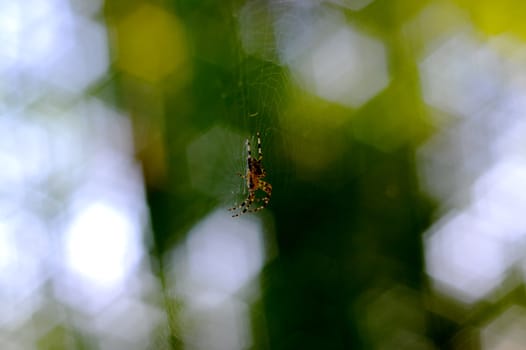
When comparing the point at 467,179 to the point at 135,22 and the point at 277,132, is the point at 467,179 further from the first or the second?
the point at 135,22

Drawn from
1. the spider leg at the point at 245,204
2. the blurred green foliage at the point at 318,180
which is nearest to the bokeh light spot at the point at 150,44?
the blurred green foliage at the point at 318,180

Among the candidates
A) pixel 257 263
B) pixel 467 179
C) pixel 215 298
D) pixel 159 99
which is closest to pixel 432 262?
pixel 467 179

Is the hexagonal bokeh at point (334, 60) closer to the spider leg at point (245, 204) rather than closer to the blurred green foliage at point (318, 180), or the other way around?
the blurred green foliage at point (318, 180)

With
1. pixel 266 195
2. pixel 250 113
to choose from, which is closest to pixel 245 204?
pixel 266 195

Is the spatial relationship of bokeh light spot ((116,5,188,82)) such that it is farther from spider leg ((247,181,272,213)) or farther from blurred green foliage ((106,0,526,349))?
spider leg ((247,181,272,213))

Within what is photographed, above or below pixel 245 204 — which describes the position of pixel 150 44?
above

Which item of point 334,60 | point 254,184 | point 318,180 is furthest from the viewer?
point 254,184

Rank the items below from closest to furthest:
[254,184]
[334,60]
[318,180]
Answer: [318,180] → [334,60] → [254,184]

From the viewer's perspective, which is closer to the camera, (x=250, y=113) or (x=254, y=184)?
(x=250, y=113)

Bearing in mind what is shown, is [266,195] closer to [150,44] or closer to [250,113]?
[250,113]

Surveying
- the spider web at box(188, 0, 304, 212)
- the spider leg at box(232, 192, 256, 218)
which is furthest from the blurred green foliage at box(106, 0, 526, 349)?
the spider leg at box(232, 192, 256, 218)

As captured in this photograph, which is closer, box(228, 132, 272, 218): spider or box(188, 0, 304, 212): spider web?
box(188, 0, 304, 212): spider web
